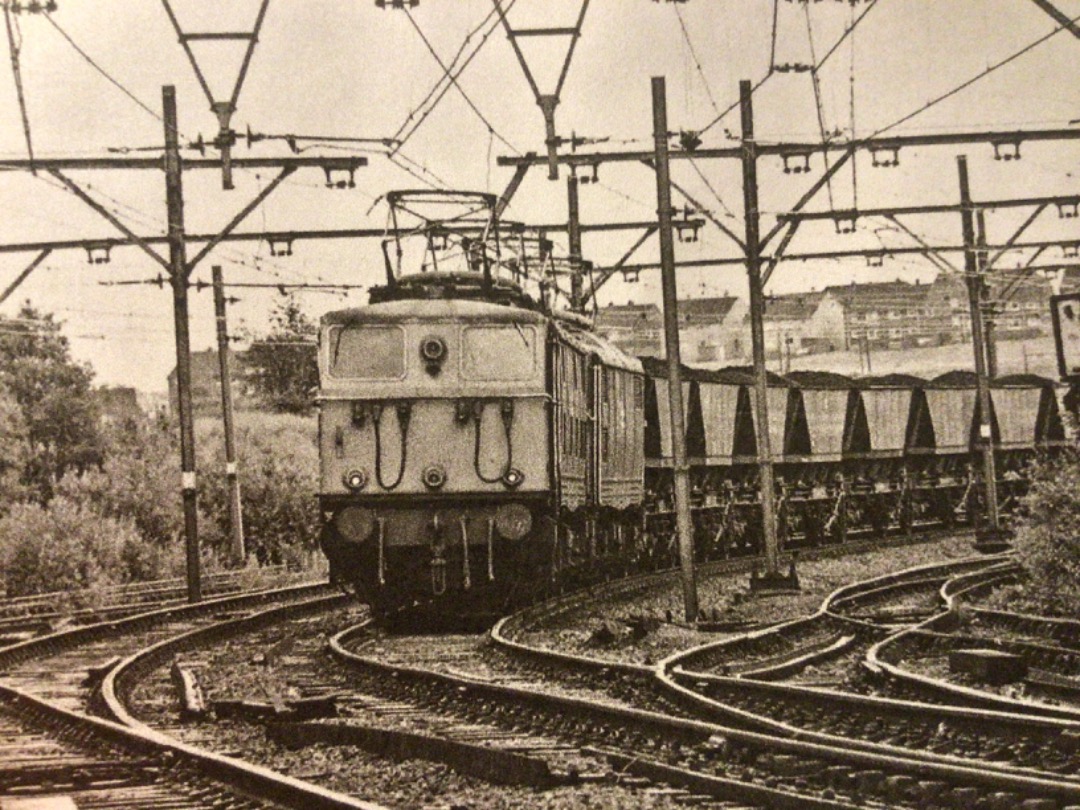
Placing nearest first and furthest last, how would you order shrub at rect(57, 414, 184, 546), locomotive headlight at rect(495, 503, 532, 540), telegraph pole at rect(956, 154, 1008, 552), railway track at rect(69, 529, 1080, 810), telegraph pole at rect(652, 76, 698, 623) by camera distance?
railway track at rect(69, 529, 1080, 810)
locomotive headlight at rect(495, 503, 532, 540)
telegraph pole at rect(652, 76, 698, 623)
telegraph pole at rect(956, 154, 1008, 552)
shrub at rect(57, 414, 184, 546)

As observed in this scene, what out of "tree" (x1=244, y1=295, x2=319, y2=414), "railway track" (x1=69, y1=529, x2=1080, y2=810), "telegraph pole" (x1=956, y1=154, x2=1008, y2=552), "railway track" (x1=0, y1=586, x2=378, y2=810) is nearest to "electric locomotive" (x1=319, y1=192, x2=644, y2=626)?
"railway track" (x1=69, y1=529, x2=1080, y2=810)

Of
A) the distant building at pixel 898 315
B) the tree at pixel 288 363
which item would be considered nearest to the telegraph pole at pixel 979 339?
the tree at pixel 288 363

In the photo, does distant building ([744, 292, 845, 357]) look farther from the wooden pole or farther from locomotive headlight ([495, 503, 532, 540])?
locomotive headlight ([495, 503, 532, 540])

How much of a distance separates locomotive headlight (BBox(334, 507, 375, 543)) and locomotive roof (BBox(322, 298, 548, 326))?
6.14ft

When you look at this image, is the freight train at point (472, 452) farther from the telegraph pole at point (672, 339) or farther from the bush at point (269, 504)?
the bush at point (269, 504)

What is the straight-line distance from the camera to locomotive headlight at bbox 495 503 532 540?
15602 millimetres

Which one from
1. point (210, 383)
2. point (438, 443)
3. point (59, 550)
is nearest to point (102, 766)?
point (438, 443)

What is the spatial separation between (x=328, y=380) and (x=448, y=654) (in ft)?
10.4

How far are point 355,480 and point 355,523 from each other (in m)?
0.41

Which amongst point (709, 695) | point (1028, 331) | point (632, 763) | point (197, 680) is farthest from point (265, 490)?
point (1028, 331)

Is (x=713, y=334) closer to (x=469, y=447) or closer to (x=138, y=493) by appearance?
(x=138, y=493)

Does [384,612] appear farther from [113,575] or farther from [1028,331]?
[1028,331]

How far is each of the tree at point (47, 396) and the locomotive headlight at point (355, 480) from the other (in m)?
24.3

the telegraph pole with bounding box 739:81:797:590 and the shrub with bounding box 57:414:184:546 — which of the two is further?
the shrub with bounding box 57:414:184:546
